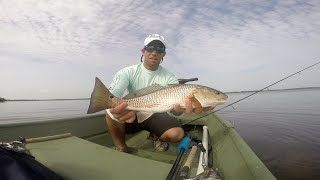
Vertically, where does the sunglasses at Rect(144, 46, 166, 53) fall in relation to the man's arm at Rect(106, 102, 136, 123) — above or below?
above

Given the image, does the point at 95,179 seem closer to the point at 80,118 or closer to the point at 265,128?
the point at 80,118

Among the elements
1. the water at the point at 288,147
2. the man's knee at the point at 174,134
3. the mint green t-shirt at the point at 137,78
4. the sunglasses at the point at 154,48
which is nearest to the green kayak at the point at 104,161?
the man's knee at the point at 174,134

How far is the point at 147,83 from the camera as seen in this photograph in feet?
19.0

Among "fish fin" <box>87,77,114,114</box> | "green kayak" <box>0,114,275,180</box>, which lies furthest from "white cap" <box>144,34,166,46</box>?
"green kayak" <box>0,114,275,180</box>

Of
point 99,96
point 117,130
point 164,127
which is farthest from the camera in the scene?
point 164,127

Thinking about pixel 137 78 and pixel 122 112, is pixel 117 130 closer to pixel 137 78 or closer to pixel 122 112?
pixel 122 112

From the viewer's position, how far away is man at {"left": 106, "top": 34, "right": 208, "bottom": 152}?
5.26 m

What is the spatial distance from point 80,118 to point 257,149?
8754 mm

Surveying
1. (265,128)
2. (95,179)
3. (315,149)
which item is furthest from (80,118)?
(265,128)

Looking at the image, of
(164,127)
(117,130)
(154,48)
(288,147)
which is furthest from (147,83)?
(288,147)

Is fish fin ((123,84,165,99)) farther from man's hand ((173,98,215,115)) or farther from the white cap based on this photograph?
the white cap

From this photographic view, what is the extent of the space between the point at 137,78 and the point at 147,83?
260mm

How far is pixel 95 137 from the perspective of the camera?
6688mm

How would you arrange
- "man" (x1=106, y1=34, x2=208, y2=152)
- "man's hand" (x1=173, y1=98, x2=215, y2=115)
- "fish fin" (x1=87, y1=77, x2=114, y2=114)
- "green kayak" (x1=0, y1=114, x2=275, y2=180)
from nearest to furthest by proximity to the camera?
1. "green kayak" (x1=0, y1=114, x2=275, y2=180)
2. "fish fin" (x1=87, y1=77, x2=114, y2=114)
3. "man's hand" (x1=173, y1=98, x2=215, y2=115)
4. "man" (x1=106, y1=34, x2=208, y2=152)
